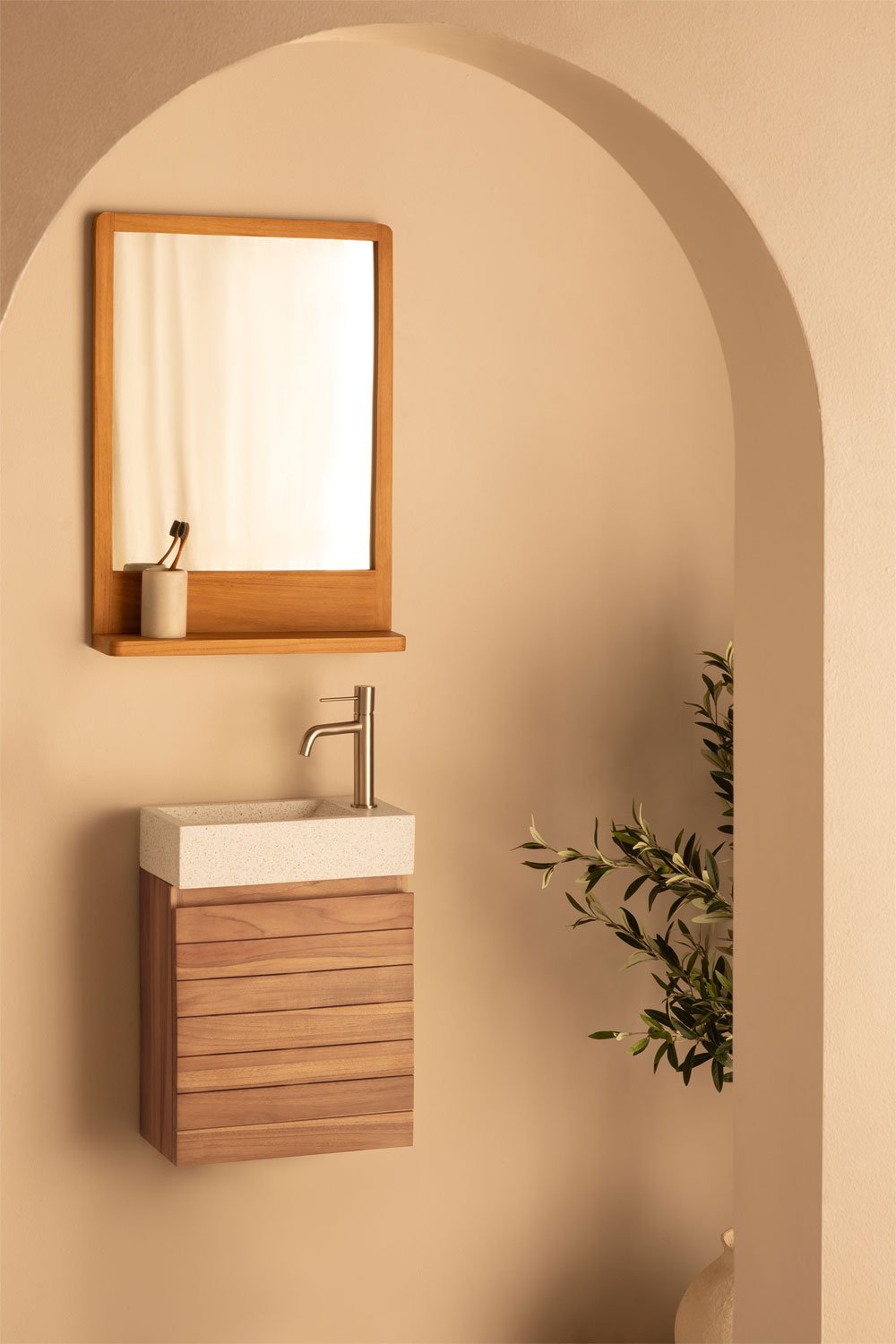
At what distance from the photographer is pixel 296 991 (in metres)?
2.71

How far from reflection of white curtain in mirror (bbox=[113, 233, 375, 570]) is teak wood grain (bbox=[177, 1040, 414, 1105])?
Result: 92 centimetres

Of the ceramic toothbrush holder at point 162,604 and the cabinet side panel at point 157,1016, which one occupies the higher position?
the ceramic toothbrush holder at point 162,604

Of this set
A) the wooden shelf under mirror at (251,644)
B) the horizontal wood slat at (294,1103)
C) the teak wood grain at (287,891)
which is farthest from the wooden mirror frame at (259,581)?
the horizontal wood slat at (294,1103)

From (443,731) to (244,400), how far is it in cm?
77

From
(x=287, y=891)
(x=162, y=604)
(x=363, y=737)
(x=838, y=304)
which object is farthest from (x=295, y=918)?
(x=838, y=304)

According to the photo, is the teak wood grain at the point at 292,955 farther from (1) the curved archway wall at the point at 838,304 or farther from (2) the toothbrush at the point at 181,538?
(1) the curved archway wall at the point at 838,304

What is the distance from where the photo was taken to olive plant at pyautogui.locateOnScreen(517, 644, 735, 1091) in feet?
9.40

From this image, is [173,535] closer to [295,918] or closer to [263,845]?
[263,845]

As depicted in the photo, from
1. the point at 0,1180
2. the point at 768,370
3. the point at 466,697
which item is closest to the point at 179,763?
the point at 466,697

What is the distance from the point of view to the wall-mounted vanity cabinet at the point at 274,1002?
2652 mm

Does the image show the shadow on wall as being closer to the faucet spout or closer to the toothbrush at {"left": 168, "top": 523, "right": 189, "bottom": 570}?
the faucet spout

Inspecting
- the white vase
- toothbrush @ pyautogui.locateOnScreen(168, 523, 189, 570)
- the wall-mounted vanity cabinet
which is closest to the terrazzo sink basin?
the wall-mounted vanity cabinet

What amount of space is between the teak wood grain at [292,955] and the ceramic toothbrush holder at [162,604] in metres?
0.56

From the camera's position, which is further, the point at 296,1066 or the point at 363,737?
the point at 363,737
